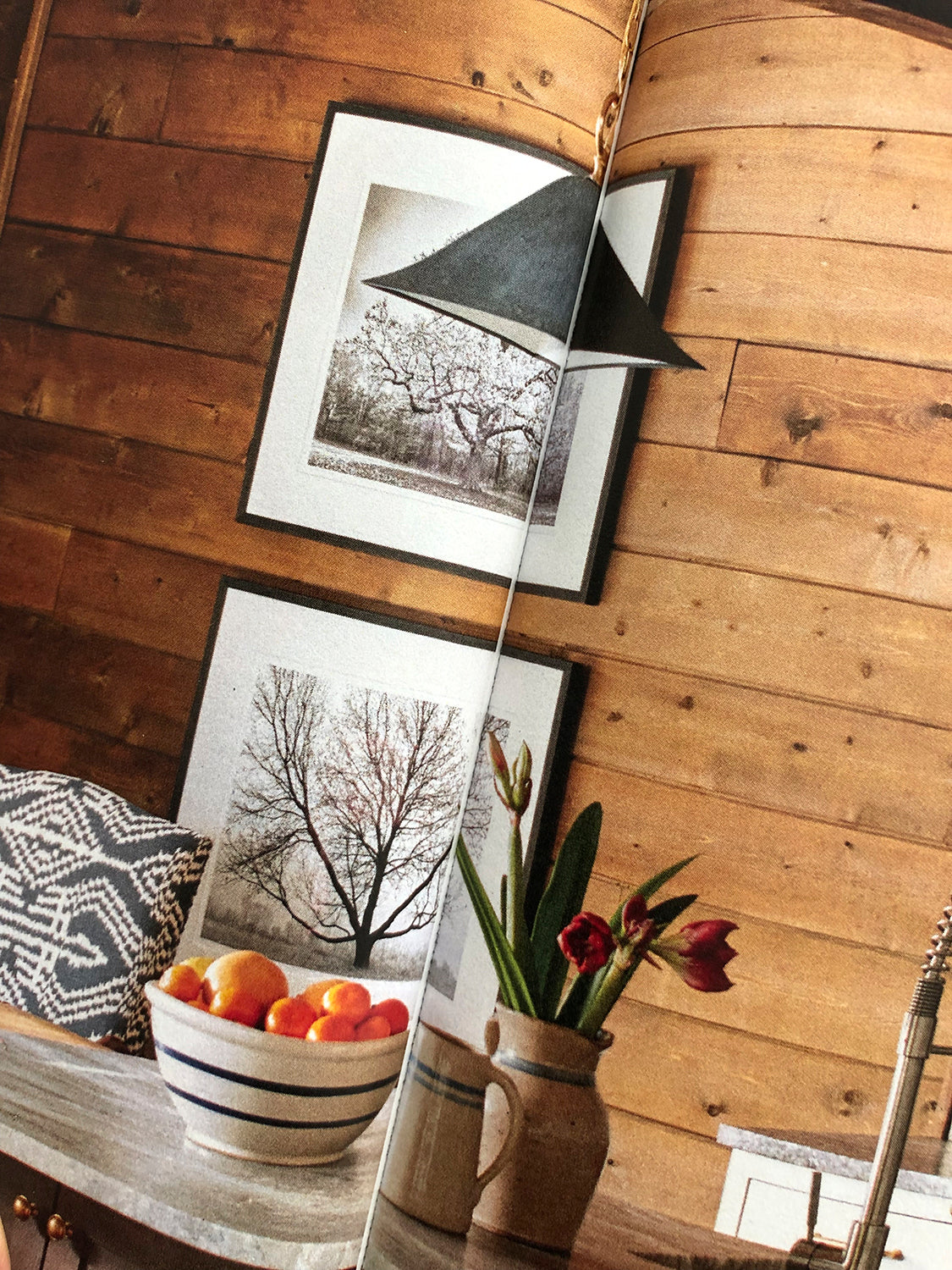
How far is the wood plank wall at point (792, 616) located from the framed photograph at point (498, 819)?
29 mm

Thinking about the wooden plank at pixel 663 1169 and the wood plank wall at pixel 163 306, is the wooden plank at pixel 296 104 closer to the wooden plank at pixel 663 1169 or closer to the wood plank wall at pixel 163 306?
the wood plank wall at pixel 163 306

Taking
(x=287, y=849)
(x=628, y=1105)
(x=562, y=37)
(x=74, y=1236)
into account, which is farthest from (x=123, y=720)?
(x=562, y=37)

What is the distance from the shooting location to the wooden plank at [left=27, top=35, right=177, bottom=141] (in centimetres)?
71

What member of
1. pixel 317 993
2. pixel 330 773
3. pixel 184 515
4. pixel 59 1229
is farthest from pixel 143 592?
pixel 59 1229

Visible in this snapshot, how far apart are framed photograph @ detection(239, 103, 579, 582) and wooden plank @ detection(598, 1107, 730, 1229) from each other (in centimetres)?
35

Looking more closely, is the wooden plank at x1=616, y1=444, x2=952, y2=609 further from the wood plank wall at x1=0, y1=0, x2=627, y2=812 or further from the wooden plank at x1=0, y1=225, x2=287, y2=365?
the wooden plank at x1=0, y1=225, x2=287, y2=365

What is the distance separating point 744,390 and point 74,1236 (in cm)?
60

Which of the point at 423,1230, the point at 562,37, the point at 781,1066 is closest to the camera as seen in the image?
the point at 781,1066

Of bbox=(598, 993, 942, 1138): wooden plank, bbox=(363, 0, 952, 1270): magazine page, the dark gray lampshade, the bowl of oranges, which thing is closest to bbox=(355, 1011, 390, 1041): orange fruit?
the bowl of oranges

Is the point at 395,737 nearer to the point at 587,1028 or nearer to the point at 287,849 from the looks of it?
the point at 287,849

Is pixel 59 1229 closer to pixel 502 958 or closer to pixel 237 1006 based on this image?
pixel 237 1006

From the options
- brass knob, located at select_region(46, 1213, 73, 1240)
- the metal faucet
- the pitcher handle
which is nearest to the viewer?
the metal faucet

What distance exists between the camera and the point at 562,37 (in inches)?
27.0

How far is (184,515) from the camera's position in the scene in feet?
2.32
